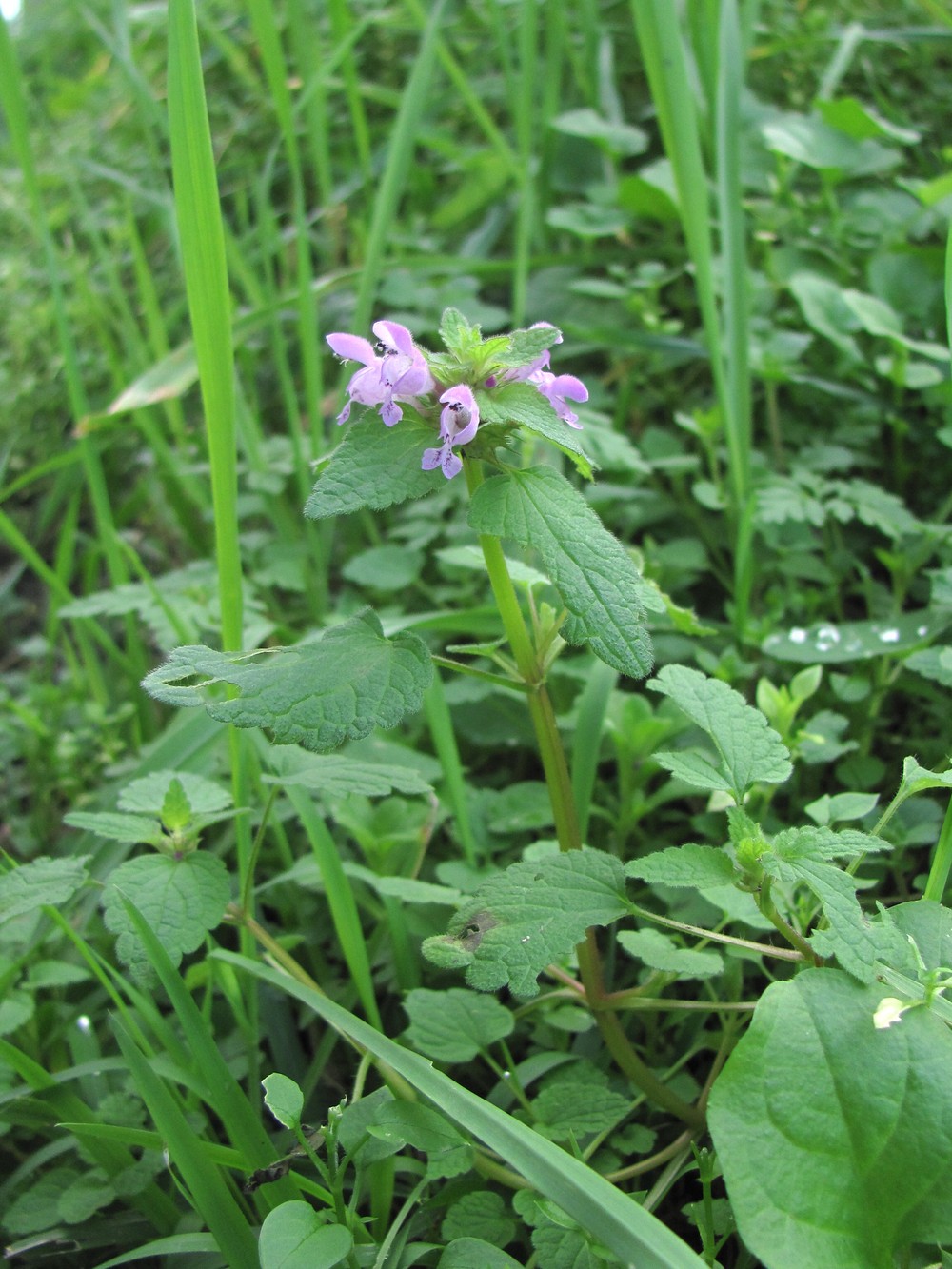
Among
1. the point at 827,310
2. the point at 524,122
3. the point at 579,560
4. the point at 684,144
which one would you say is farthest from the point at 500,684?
the point at 524,122

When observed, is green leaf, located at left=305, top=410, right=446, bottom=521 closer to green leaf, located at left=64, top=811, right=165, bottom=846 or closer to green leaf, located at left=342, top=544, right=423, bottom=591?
green leaf, located at left=64, top=811, right=165, bottom=846

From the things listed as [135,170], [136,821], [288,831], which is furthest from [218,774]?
[135,170]

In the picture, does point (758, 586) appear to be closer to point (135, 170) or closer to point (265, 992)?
point (265, 992)

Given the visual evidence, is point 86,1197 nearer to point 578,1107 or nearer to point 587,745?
point 578,1107

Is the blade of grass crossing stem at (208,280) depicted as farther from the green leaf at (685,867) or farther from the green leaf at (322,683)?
the green leaf at (685,867)

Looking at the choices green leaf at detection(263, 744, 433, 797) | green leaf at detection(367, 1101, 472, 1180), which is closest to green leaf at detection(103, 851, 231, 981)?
green leaf at detection(263, 744, 433, 797)
